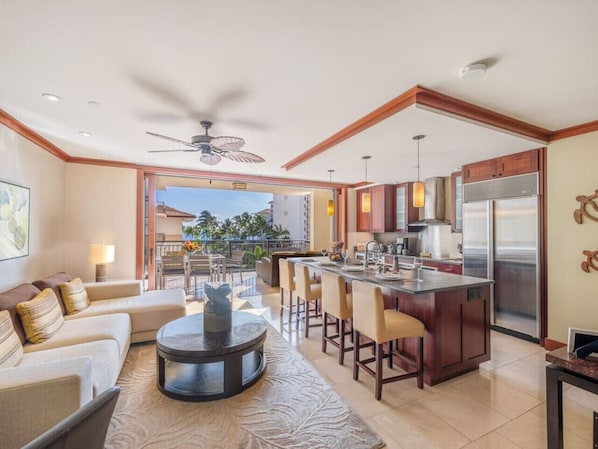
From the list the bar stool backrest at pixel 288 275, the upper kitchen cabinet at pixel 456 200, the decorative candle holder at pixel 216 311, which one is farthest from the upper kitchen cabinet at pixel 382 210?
the decorative candle holder at pixel 216 311

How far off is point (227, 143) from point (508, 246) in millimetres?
3915

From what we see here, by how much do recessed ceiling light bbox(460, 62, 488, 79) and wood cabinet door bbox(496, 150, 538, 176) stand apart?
7.50 feet

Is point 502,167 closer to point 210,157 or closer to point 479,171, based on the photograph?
point 479,171

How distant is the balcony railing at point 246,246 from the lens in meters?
8.81

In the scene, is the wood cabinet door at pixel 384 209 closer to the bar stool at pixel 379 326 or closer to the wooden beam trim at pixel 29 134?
the bar stool at pixel 379 326

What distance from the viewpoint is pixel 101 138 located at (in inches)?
143

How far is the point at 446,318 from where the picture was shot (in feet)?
8.32

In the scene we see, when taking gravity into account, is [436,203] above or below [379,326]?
above

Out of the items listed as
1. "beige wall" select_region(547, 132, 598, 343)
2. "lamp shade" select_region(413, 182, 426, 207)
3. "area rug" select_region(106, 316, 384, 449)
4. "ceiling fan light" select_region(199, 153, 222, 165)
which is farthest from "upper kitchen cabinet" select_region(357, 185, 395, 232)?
"area rug" select_region(106, 316, 384, 449)

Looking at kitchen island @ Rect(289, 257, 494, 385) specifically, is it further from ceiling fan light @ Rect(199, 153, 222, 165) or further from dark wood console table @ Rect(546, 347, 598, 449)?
ceiling fan light @ Rect(199, 153, 222, 165)

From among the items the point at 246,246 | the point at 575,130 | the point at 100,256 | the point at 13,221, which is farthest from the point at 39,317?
the point at 246,246

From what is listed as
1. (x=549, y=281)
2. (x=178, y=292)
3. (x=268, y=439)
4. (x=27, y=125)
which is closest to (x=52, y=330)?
(x=178, y=292)

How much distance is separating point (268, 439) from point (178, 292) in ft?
8.79

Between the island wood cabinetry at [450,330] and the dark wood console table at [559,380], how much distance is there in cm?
88
